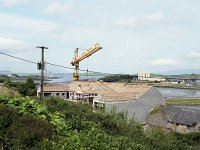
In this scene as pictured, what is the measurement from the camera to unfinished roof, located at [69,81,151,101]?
127ft

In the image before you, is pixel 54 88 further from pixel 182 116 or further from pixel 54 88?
pixel 182 116

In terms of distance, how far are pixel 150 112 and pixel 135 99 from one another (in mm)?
2169

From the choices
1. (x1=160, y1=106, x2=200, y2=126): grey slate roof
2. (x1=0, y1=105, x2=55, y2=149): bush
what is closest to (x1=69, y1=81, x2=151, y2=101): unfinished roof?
(x1=160, y1=106, x2=200, y2=126): grey slate roof

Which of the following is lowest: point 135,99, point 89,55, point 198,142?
point 198,142

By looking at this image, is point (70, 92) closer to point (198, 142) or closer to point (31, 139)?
point (198, 142)

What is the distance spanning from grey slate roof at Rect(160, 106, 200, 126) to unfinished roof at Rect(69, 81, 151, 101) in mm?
4018

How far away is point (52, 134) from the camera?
7.57m

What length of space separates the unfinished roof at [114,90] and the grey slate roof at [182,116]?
4.02 meters

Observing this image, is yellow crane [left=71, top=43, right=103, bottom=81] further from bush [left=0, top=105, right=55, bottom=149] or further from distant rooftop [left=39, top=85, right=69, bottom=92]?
bush [left=0, top=105, right=55, bottom=149]

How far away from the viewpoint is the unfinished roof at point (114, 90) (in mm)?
38581

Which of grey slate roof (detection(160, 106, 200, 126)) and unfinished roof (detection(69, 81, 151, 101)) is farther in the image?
unfinished roof (detection(69, 81, 151, 101))

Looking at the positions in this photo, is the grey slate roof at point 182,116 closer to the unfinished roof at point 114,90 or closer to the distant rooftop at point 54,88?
the unfinished roof at point 114,90

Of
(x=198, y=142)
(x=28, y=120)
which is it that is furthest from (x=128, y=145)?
(x=198, y=142)

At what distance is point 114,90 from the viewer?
45562mm
